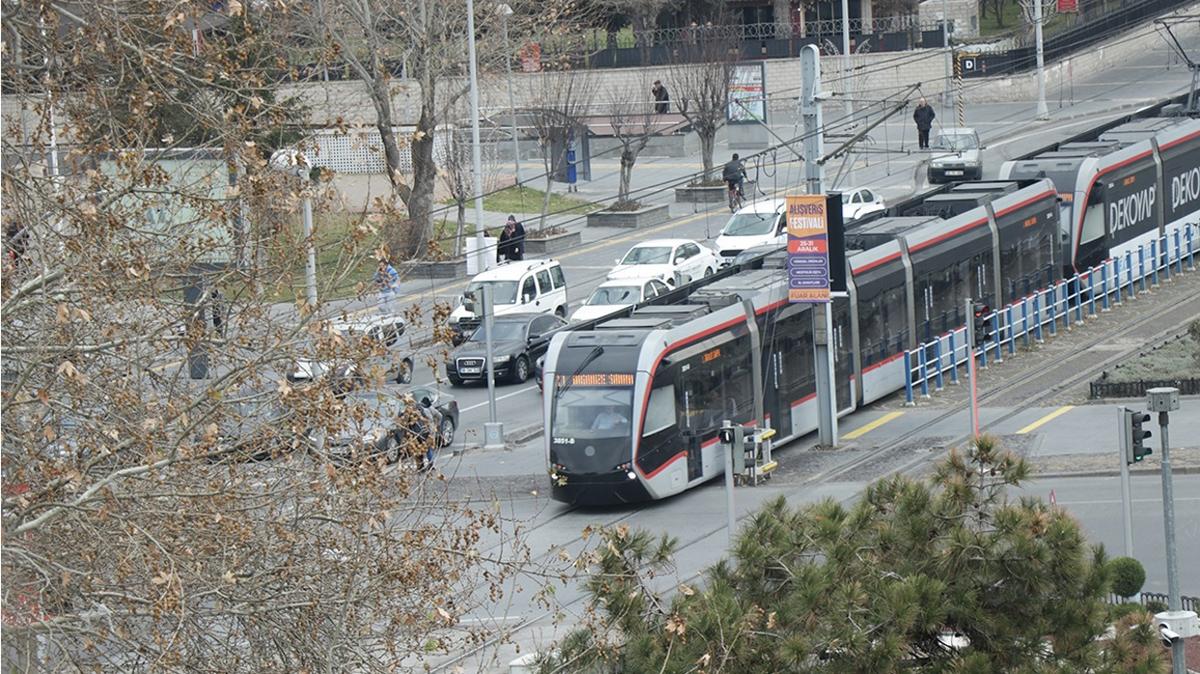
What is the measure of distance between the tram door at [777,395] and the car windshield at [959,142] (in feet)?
80.1

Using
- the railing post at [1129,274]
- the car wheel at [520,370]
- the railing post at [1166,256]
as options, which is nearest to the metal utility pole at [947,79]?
the railing post at [1166,256]

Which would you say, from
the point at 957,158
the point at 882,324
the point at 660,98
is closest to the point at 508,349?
the point at 882,324

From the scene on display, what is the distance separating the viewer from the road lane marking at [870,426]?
3072cm

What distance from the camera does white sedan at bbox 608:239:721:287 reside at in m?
41.4

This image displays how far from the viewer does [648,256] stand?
42625 mm

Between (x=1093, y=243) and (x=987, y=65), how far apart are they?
31585mm

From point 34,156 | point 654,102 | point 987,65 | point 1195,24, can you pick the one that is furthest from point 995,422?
point 1195,24

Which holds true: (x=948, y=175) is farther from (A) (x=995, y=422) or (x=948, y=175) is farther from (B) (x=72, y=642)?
(B) (x=72, y=642)

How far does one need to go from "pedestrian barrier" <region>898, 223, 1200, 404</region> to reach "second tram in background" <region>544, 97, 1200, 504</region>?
33 centimetres

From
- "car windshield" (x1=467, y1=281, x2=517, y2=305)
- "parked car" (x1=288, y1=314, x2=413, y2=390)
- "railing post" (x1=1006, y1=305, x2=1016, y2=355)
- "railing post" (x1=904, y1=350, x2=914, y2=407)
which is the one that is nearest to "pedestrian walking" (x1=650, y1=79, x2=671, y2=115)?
"car windshield" (x1=467, y1=281, x2=517, y2=305)

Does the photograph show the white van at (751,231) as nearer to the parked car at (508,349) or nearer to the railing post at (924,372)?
the parked car at (508,349)

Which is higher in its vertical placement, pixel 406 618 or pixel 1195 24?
pixel 1195 24

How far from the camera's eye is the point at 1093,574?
12469 mm

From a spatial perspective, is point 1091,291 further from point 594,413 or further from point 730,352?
point 594,413
